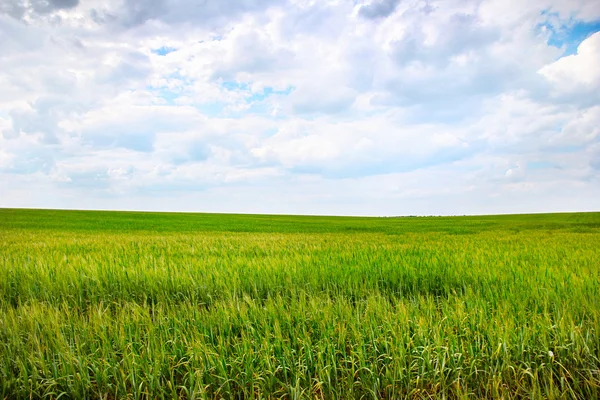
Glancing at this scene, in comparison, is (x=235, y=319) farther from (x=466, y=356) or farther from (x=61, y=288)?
(x=61, y=288)

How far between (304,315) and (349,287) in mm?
1518

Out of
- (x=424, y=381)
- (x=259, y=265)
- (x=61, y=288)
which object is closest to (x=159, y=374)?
(x=424, y=381)

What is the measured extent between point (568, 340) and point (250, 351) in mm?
2636

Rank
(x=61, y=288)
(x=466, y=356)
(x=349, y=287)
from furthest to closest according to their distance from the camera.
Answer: (x=61, y=288), (x=349, y=287), (x=466, y=356)

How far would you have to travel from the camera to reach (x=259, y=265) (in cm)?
570

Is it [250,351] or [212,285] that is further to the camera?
[212,285]

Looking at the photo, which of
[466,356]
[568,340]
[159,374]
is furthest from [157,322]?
[568,340]

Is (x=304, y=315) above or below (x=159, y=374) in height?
above

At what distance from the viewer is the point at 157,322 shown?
3482 millimetres

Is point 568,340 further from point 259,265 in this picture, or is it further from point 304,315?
point 259,265

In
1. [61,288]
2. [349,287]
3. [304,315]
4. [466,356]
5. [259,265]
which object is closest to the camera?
[466,356]

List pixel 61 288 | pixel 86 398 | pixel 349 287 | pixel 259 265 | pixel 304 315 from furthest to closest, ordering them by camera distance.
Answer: pixel 259 265 < pixel 61 288 < pixel 349 287 < pixel 304 315 < pixel 86 398

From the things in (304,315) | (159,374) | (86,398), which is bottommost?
(86,398)

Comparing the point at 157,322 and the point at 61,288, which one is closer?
the point at 157,322
